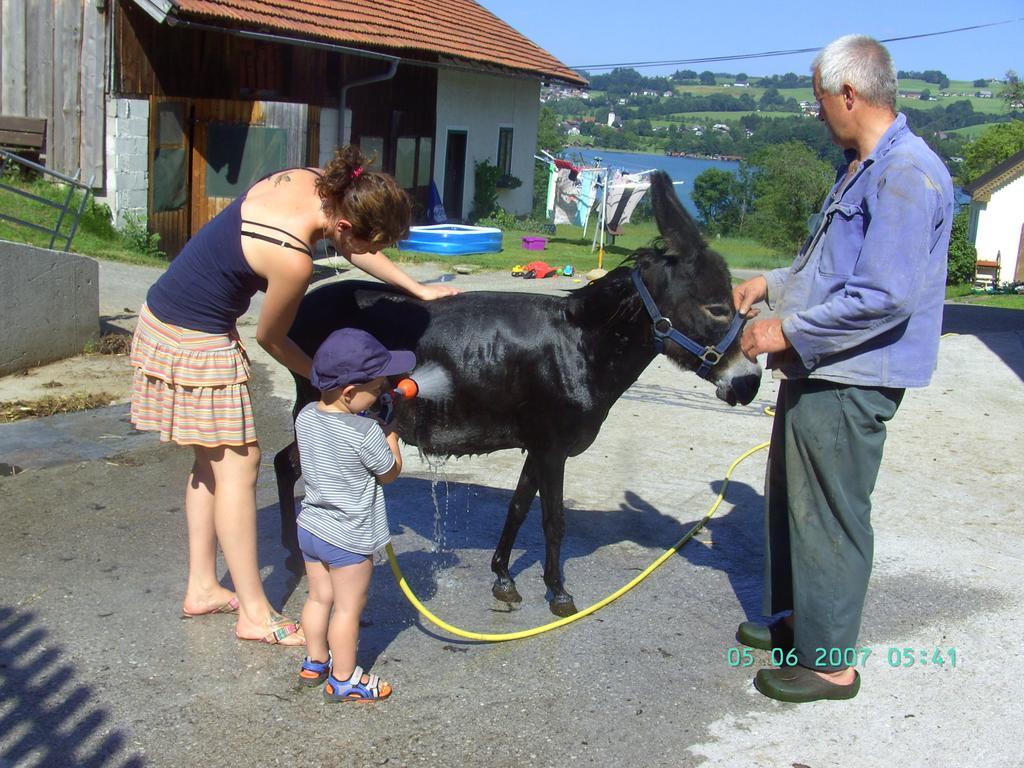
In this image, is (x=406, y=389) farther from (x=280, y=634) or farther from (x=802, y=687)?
(x=802, y=687)

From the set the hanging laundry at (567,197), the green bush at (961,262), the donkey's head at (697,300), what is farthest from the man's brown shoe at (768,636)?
the green bush at (961,262)

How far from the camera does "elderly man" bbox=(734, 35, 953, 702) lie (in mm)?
3520

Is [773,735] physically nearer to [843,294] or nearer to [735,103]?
[843,294]

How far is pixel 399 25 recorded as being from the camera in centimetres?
2069

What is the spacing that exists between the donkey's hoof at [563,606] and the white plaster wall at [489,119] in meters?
19.8

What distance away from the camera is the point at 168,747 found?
335 cm

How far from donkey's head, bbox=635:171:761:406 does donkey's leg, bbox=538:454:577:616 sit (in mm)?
769

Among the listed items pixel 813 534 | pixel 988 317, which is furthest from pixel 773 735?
pixel 988 317

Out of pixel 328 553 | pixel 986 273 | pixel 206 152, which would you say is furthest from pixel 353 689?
pixel 986 273

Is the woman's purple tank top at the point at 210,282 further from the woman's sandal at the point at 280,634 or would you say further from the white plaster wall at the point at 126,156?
the white plaster wall at the point at 126,156

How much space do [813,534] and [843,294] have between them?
3.06 feet

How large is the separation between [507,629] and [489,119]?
22780mm

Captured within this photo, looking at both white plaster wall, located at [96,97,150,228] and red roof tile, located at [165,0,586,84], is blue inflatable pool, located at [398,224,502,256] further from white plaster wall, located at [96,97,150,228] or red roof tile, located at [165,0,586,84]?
white plaster wall, located at [96,97,150,228]

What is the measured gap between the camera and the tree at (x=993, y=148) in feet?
188
